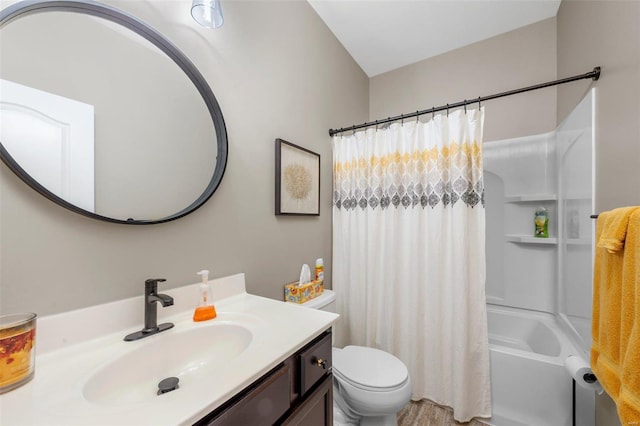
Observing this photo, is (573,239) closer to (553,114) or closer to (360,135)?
(553,114)

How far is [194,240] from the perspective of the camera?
1034 millimetres

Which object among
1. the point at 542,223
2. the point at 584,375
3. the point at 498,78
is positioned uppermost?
the point at 498,78

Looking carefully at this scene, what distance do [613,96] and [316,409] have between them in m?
1.78

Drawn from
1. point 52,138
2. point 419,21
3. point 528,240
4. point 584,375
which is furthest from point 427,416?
point 419,21

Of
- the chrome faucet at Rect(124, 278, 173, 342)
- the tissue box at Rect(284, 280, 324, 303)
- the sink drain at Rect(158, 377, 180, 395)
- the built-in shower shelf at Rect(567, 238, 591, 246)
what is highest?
the built-in shower shelf at Rect(567, 238, 591, 246)

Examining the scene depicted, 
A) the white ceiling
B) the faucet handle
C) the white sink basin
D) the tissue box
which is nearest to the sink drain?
the white sink basin

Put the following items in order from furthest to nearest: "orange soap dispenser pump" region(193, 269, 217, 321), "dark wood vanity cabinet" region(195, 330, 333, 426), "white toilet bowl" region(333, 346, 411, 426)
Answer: "white toilet bowl" region(333, 346, 411, 426)
"orange soap dispenser pump" region(193, 269, 217, 321)
"dark wood vanity cabinet" region(195, 330, 333, 426)

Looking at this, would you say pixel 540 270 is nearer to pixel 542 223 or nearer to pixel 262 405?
pixel 542 223

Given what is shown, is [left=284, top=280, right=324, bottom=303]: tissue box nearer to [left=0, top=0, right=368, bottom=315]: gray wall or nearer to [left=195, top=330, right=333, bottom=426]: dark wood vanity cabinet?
[left=0, top=0, right=368, bottom=315]: gray wall

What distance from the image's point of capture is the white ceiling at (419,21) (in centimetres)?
176

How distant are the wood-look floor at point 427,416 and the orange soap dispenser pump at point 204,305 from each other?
139cm

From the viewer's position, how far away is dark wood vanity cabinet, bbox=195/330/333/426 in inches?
22.5

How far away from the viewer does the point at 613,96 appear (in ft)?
3.56

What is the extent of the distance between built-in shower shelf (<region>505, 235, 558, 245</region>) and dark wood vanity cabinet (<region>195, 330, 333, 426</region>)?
1.96 metres
